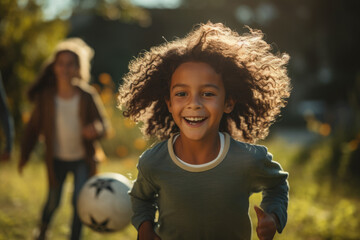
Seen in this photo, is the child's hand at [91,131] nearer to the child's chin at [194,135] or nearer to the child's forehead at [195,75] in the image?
the child's forehead at [195,75]

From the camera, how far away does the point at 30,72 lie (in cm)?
952

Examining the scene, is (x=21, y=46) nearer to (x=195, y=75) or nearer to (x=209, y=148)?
(x=195, y=75)

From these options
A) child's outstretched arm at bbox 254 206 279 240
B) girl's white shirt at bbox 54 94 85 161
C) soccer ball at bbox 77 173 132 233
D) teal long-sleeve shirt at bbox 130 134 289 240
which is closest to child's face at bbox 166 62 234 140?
teal long-sleeve shirt at bbox 130 134 289 240

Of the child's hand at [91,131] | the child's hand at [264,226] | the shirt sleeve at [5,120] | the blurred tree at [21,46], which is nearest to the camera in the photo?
the child's hand at [264,226]

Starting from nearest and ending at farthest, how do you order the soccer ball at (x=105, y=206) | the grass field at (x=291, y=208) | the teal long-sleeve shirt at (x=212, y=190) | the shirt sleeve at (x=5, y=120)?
the teal long-sleeve shirt at (x=212, y=190), the shirt sleeve at (x=5, y=120), the soccer ball at (x=105, y=206), the grass field at (x=291, y=208)

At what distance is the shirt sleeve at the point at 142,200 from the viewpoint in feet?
9.22

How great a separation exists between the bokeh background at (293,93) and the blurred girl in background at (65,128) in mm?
921

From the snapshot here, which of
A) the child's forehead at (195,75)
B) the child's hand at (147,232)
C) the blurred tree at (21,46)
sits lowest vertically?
the child's hand at (147,232)

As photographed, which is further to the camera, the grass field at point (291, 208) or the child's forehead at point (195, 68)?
the grass field at point (291, 208)

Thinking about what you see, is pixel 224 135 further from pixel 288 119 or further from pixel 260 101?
pixel 288 119

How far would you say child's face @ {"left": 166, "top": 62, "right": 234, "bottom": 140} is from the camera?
2.75m

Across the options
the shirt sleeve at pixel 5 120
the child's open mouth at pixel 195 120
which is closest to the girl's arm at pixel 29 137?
the shirt sleeve at pixel 5 120

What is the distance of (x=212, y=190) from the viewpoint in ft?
8.70

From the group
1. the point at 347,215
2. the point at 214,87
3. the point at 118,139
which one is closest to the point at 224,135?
the point at 214,87
